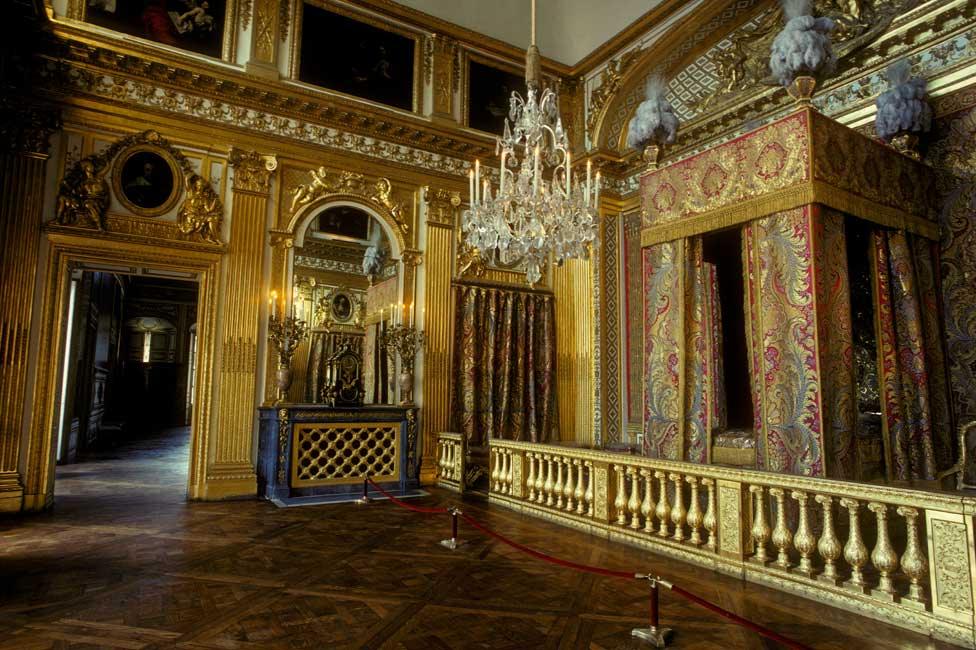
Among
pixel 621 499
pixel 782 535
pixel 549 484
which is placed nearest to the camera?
pixel 782 535

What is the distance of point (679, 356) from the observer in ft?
13.8

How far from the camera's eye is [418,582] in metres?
3.30

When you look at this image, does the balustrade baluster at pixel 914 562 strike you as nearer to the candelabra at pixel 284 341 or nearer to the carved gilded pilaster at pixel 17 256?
the candelabra at pixel 284 341

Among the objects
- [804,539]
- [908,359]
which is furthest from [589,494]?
[908,359]

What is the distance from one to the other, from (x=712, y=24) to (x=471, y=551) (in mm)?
6856

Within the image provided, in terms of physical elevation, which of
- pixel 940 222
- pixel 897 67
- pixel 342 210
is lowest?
pixel 940 222

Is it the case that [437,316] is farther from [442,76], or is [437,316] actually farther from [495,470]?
[442,76]

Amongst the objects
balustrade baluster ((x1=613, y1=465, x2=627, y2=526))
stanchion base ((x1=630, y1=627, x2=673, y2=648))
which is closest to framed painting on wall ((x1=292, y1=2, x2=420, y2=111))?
balustrade baluster ((x1=613, y1=465, x2=627, y2=526))

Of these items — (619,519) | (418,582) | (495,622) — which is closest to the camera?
(495,622)

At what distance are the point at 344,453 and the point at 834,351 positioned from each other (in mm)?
4895

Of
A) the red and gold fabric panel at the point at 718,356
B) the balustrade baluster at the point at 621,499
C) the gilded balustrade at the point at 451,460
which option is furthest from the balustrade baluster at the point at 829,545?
the gilded balustrade at the point at 451,460

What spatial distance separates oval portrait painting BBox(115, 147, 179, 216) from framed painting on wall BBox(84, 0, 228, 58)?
1.28 metres

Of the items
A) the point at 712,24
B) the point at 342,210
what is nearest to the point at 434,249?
the point at 342,210

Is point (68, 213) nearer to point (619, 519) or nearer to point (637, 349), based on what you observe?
point (619, 519)
